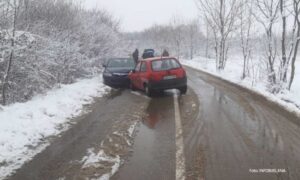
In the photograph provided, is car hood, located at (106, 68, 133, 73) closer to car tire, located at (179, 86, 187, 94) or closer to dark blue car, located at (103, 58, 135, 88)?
dark blue car, located at (103, 58, 135, 88)

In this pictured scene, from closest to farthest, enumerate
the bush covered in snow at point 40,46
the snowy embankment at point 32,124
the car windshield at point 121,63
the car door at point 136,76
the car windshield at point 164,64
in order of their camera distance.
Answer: the snowy embankment at point 32,124
the bush covered in snow at point 40,46
the car windshield at point 164,64
the car door at point 136,76
the car windshield at point 121,63

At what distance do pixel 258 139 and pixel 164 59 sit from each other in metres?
8.28

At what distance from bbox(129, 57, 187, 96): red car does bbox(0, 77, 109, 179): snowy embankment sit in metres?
2.48

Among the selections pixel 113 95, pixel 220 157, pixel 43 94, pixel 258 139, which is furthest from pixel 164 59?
pixel 220 157

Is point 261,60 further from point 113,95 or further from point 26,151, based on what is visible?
point 26,151

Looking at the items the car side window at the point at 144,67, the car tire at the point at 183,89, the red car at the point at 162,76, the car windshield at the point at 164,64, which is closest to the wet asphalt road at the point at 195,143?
the red car at the point at 162,76

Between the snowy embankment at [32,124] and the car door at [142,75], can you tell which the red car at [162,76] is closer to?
the car door at [142,75]

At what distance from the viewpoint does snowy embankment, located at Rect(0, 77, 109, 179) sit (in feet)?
22.2

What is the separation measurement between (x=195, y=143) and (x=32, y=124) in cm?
400

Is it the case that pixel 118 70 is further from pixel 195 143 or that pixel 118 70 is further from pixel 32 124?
pixel 195 143

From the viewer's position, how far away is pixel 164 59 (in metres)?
15.4

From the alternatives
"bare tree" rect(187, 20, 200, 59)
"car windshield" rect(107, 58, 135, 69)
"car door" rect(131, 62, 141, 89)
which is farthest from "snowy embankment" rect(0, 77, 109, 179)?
"bare tree" rect(187, 20, 200, 59)

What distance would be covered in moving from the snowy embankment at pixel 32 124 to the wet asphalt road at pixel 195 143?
305mm

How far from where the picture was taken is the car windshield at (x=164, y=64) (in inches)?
593
